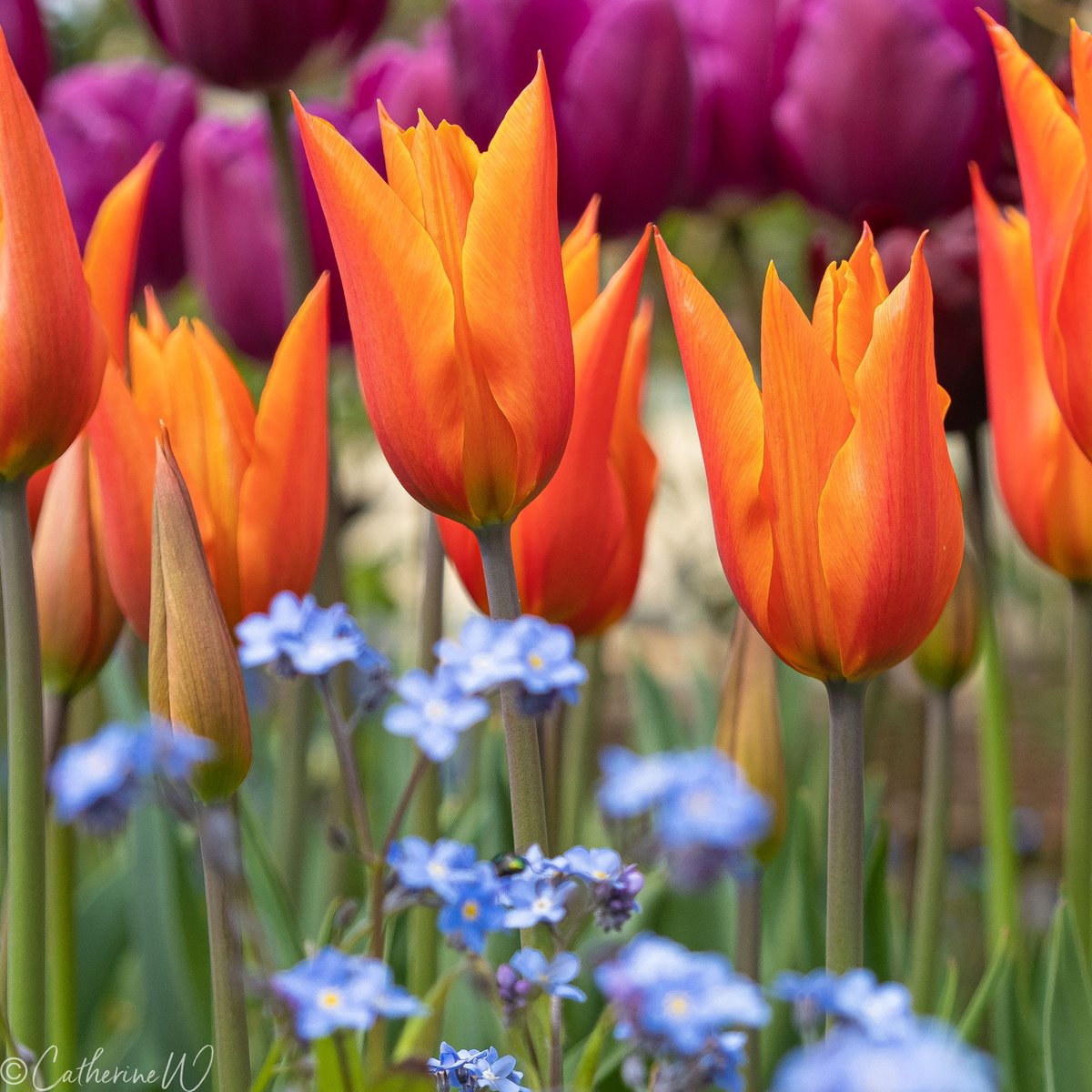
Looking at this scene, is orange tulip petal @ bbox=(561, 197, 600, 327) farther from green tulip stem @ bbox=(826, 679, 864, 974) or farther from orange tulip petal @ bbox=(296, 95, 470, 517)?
green tulip stem @ bbox=(826, 679, 864, 974)

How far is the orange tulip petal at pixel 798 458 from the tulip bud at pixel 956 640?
335 millimetres

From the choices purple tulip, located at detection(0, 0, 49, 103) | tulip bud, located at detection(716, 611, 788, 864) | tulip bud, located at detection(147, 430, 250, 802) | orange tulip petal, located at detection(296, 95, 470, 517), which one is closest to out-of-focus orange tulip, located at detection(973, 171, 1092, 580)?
tulip bud, located at detection(716, 611, 788, 864)

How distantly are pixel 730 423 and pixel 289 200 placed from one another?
0.46m

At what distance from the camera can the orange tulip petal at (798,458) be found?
49 cm

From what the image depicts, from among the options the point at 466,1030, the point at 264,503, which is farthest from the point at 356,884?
the point at 264,503

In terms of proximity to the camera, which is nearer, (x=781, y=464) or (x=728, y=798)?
(x=728, y=798)

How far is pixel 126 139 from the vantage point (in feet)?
3.58

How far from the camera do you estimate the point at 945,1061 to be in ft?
0.93

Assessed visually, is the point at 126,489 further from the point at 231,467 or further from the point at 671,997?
the point at 671,997

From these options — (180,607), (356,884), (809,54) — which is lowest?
(356,884)

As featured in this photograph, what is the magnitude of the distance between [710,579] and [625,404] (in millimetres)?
1817

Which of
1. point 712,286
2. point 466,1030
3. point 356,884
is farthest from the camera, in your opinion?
point 712,286

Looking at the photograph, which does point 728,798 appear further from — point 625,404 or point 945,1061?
point 625,404

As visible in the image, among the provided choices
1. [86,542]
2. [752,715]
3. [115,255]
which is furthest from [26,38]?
[752,715]
